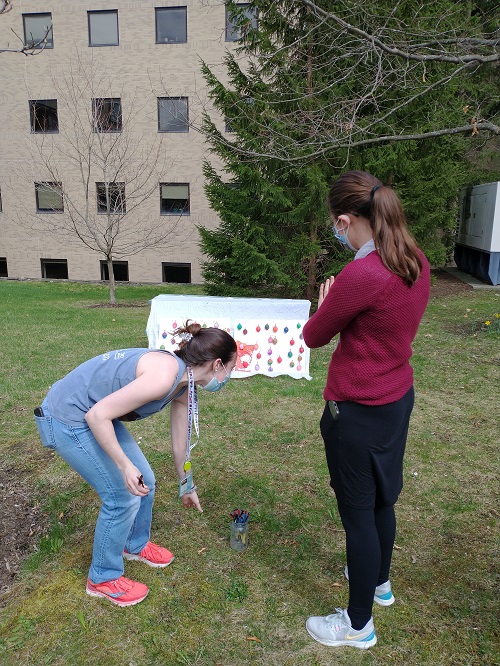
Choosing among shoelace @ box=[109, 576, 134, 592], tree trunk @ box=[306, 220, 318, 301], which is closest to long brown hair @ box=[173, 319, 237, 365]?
shoelace @ box=[109, 576, 134, 592]

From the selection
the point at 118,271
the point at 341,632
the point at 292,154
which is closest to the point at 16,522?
the point at 341,632

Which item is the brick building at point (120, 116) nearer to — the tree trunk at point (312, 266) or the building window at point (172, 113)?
the building window at point (172, 113)

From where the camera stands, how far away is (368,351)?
1944 millimetres

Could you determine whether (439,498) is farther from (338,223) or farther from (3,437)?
(3,437)

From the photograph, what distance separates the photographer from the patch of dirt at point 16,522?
113 inches

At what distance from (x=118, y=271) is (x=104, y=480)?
19.4 metres

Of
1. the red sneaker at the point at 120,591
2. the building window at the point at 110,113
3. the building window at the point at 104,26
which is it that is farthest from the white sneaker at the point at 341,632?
the building window at the point at 104,26

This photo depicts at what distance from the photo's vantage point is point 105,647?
2314 millimetres

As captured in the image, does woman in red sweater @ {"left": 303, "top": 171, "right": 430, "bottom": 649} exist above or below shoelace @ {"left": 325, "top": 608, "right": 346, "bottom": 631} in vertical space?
above

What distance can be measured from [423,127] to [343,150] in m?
1.60

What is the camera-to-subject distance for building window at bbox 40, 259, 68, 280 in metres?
20.8

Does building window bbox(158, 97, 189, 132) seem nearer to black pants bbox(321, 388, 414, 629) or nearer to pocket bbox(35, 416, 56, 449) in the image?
pocket bbox(35, 416, 56, 449)

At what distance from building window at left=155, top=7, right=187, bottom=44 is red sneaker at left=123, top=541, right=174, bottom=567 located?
1925cm

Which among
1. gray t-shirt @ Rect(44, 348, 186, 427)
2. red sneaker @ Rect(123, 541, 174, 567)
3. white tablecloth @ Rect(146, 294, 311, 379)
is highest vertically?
gray t-shirt @ Rect(44, 348, 186, 427)
